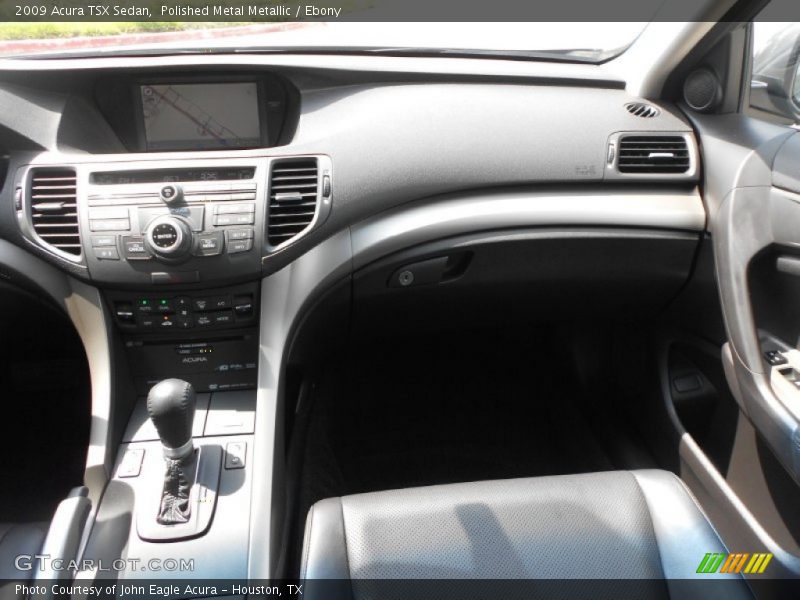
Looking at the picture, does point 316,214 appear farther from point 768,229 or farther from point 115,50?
point 768,229

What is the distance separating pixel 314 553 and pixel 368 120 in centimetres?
100

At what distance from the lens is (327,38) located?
170 cm

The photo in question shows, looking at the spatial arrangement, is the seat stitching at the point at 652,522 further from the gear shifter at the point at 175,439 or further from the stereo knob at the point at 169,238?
the stereo knob at the point at 169,238

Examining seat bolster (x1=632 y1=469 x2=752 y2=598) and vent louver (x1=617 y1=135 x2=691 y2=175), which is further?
vent louver (x1=617 y1=135 x2=691 y2=175)

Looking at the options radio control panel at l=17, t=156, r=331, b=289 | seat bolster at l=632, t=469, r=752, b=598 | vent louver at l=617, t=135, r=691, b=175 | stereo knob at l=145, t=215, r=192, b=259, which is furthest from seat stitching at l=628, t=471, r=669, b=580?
stereo knob at l=145, t=215, r=192, b=259

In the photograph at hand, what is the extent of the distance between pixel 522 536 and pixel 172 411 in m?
0.71

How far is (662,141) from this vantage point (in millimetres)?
1634

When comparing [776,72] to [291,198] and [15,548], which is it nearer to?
[291,198]

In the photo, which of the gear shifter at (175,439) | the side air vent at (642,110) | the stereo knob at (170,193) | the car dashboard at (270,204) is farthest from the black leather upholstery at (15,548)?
the side air vent at (642,110)

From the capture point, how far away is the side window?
4.97 feet

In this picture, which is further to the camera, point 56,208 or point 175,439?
point 56,208

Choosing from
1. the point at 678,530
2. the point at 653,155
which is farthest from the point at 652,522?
the point at 653,155

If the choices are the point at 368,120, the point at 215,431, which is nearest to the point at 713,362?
the point at 368,120

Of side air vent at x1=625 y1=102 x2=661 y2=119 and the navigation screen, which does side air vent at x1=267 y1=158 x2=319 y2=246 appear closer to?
the navigation screen
